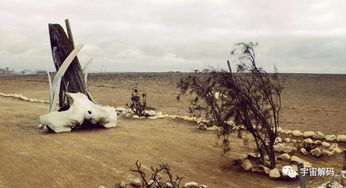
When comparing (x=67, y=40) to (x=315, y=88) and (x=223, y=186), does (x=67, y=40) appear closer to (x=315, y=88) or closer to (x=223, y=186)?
(x=223, y=186)

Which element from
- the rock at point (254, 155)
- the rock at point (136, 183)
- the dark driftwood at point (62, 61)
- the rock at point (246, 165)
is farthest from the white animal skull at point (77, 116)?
the rock at point (246, 165)

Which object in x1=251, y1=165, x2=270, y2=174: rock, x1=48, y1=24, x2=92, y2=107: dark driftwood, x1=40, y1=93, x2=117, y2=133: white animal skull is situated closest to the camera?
x1=251, y1=165, x2=270, y2=174: rock

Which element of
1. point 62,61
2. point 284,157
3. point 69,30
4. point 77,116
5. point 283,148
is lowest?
point 284,157

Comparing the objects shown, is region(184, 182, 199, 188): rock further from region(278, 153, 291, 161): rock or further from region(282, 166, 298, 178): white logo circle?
region(278, 153, 291, 161): rock

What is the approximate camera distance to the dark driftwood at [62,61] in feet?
42.3

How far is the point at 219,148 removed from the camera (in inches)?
388

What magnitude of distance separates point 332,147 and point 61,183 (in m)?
6.37

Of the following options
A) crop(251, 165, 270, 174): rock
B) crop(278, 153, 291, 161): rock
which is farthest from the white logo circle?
crop(278, 153, 291, 161): rock

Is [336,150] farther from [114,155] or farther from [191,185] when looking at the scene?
[114,155]

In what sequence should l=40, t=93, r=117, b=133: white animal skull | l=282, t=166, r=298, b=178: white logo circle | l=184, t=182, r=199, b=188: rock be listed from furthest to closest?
l=40, t=93, r=117, b=133: white animal skull < l=282, t=166, r=298, b=178: white logo circle < l=184, t=182, r=199, b=188: rock

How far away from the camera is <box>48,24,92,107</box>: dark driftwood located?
42.3 feet

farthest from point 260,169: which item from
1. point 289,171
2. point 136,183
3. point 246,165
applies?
point 136,183

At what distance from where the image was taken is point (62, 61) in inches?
514

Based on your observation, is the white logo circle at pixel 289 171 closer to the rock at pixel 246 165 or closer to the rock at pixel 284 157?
the rock at pixel 246 165
